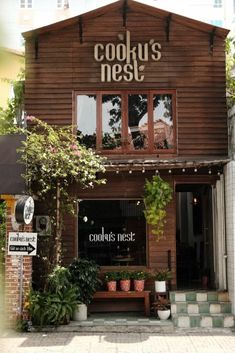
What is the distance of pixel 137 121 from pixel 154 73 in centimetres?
121

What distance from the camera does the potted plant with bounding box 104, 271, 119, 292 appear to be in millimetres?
10609

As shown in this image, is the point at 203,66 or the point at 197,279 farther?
the point at 197,279

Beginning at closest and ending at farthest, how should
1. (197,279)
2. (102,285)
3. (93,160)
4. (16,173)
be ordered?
(16,173), (93,160), (102,285), (197,279)

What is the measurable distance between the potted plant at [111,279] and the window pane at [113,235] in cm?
34

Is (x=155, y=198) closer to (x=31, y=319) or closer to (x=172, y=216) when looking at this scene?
(x=172, y=216)

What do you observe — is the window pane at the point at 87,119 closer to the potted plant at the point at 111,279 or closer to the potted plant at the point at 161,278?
the potted plant at the point at 111,279

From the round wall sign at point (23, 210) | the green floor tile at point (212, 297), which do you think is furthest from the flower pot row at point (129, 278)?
the round wall sign at point (23, 210)

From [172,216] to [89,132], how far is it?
2.75 meters

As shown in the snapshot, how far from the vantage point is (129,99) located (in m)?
11.5

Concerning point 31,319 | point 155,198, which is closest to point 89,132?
point 155,198

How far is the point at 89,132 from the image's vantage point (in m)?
11.4

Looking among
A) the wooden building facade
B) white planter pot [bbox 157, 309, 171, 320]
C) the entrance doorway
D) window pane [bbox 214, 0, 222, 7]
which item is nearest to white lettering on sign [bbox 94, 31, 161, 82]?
the wooden building facade

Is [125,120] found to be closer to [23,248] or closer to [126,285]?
[126,285]

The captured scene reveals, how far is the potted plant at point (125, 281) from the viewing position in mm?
10625
